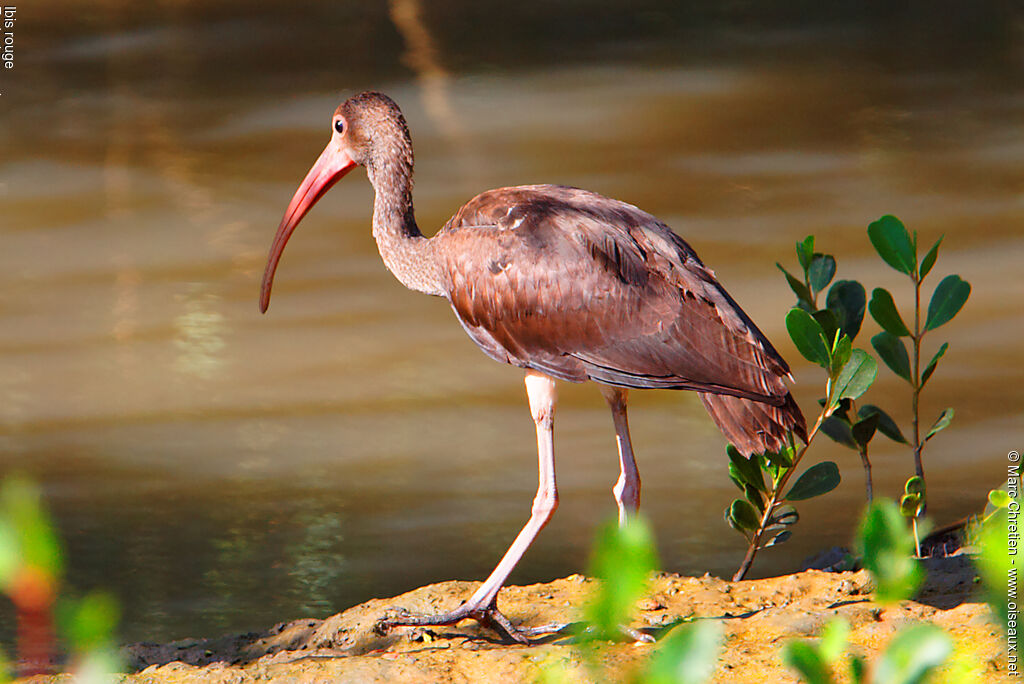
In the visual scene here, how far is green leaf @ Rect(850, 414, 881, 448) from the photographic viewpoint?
12.4ft

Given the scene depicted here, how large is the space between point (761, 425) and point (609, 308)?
536mm

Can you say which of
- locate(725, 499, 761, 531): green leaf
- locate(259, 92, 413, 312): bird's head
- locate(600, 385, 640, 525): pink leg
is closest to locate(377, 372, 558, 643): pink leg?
locate(600, 385, 640, 525): pink leg

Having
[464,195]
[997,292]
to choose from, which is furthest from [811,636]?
[464,195]

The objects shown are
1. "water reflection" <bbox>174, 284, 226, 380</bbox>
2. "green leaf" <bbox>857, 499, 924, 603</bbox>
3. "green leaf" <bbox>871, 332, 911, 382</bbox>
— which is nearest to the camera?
"green leaf" <bbox>857, 499, 924, 603</bbox>

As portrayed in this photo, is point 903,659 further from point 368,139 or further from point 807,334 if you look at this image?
point 368,139

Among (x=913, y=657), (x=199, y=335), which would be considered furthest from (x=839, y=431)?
(x=199, y=335)

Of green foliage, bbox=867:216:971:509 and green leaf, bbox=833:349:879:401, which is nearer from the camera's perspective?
green leaf, bbox=833:349:879:401

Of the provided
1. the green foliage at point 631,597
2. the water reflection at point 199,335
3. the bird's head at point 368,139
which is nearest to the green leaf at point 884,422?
the bird's head at point 368,139

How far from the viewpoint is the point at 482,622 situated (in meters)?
3.29

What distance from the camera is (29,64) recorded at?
958 centimetres

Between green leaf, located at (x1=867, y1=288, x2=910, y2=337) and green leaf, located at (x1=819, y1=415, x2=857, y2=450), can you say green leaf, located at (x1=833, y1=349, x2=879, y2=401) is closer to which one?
green leaf, located at (x1=867, y1=288, x2=910, y2=337)

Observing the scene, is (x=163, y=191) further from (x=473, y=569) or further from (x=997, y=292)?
(x=997, y=292)

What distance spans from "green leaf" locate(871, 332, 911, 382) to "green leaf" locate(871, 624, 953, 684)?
2.97 m

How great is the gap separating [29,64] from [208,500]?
5.93 meters
